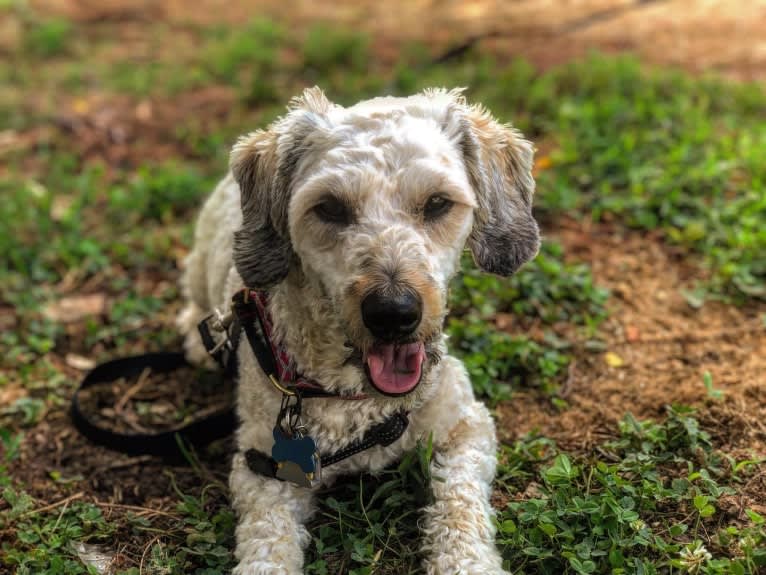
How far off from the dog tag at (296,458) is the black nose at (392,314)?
67cm

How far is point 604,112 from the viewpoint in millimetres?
6082

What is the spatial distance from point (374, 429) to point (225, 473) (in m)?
0.91

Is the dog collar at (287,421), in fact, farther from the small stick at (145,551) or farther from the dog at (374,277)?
the small stick at (145,551)

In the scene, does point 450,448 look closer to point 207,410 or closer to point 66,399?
point 207,410

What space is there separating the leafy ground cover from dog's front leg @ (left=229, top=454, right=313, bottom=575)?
0.29 ft

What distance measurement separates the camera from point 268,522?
3.04 metres

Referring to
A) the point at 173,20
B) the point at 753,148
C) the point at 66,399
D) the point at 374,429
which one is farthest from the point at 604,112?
the point at 173,20

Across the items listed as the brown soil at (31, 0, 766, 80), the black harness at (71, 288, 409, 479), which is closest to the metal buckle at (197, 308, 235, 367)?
the black harness at (71, 288, 409, 479)

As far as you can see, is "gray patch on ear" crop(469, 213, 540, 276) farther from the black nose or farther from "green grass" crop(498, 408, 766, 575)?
"green grass" crop(498, 408, 766, 575)

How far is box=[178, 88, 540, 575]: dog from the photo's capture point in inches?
109

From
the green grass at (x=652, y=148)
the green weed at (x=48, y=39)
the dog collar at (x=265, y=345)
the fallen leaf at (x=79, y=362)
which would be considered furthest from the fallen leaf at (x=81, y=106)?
the dog collar at (x=265, y=345)

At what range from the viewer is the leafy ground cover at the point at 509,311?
306cm

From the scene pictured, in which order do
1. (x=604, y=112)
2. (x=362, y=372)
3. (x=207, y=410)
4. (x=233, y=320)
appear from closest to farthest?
(x=362, y=372), (x=233, y=320), (x=207, y=410), (x=604, y=112)

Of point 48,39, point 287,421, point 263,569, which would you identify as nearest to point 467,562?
point 263,569
